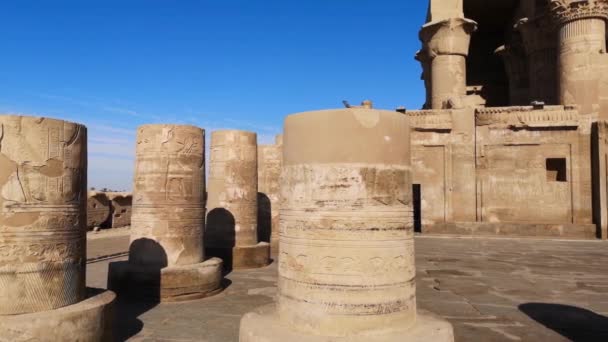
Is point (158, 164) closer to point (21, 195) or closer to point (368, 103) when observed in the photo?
point (21, 195)

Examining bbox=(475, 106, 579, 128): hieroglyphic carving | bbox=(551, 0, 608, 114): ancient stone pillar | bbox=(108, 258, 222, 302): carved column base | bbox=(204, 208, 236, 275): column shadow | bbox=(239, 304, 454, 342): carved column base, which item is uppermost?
bbox=(551, 0, 608, 114): ancient stone pillar

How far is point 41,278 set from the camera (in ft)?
14.5

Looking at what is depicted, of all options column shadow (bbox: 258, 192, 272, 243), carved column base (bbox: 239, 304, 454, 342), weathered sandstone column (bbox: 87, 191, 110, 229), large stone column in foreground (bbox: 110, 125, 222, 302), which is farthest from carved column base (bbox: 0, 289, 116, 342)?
weathered sandstone column (bbox: 87, 191, 110, 229)

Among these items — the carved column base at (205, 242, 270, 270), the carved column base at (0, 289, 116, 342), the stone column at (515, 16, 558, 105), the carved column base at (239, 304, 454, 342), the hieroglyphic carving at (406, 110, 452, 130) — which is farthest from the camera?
the stone column at (515, 16, 558, 105)

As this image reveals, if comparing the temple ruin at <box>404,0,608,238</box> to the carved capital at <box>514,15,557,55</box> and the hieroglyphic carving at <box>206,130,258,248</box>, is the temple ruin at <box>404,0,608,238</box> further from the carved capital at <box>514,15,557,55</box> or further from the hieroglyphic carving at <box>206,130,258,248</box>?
the hieroglyphic carving at <box>206,130,258,248</box>

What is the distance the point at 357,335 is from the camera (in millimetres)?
3818


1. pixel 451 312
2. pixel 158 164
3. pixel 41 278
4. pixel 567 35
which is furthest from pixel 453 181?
pixel 41 278

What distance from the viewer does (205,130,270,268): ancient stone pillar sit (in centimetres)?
972

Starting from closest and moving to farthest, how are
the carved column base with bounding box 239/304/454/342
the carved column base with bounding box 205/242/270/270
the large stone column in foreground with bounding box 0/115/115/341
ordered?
the carved column base with bounding box 239/304/454/342, the large stone column in foreground with bounding box 0/115/115/341, the carved column base with bounding box 205/242/270/270

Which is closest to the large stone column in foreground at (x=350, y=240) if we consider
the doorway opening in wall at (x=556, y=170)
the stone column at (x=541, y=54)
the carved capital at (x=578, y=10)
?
the doorway opening in wall at (x=556, y=170)

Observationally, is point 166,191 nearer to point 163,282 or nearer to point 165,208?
point 165,208

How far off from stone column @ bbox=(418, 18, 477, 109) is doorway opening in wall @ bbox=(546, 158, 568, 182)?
4080 mm

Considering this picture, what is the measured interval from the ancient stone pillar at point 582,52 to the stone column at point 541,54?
165 cm

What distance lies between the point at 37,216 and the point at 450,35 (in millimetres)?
16965
